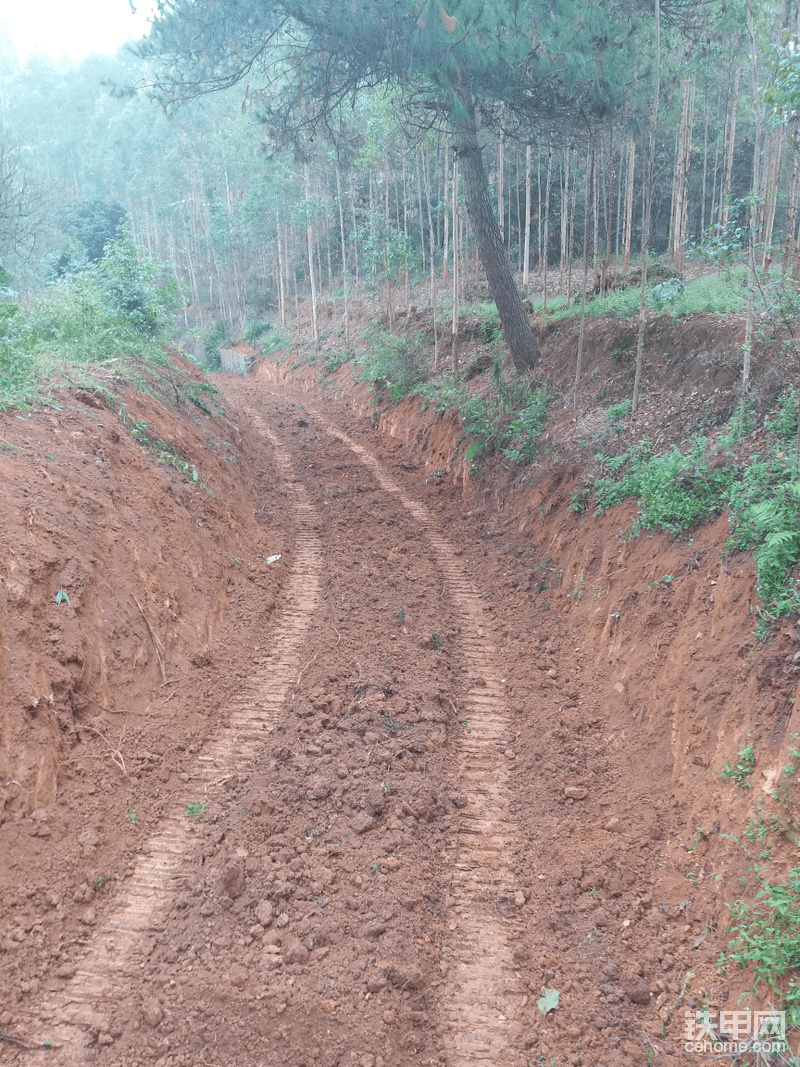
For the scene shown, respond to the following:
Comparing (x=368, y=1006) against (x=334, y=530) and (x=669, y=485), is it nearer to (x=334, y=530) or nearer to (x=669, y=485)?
(x=669, y=485)

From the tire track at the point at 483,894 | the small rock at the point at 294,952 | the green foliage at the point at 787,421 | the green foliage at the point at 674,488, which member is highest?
the green foliage at the point at 787,421

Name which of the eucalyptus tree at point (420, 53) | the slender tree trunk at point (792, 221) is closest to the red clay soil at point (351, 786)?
the slender tree trunk at point (792, 221)

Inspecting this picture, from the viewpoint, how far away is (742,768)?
154 inches

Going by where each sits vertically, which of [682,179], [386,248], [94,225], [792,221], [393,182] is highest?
[393,182]

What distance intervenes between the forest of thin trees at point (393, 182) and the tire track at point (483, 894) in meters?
4.57

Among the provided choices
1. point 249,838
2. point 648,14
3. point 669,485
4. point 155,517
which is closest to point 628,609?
point 669,485

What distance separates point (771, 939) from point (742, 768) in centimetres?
106

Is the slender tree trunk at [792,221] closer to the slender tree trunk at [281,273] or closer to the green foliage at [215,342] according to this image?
the slender tree trunk at [281,273]

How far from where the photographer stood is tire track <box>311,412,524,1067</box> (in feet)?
10.8

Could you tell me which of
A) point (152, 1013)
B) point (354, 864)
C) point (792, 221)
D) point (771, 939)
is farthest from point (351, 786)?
point (792, 221)

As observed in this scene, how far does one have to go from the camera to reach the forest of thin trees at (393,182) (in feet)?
32.0

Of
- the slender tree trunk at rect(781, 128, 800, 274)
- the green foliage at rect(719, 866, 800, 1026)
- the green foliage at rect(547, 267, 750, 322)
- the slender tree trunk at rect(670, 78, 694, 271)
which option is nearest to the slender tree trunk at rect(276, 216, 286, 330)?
the slender tree trunk at rect(670, 78, 694, 271)

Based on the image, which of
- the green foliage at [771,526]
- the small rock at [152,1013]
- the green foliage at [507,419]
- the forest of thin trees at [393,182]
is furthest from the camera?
the green foliage at [507,419]

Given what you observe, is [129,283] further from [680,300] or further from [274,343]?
[274,343]
